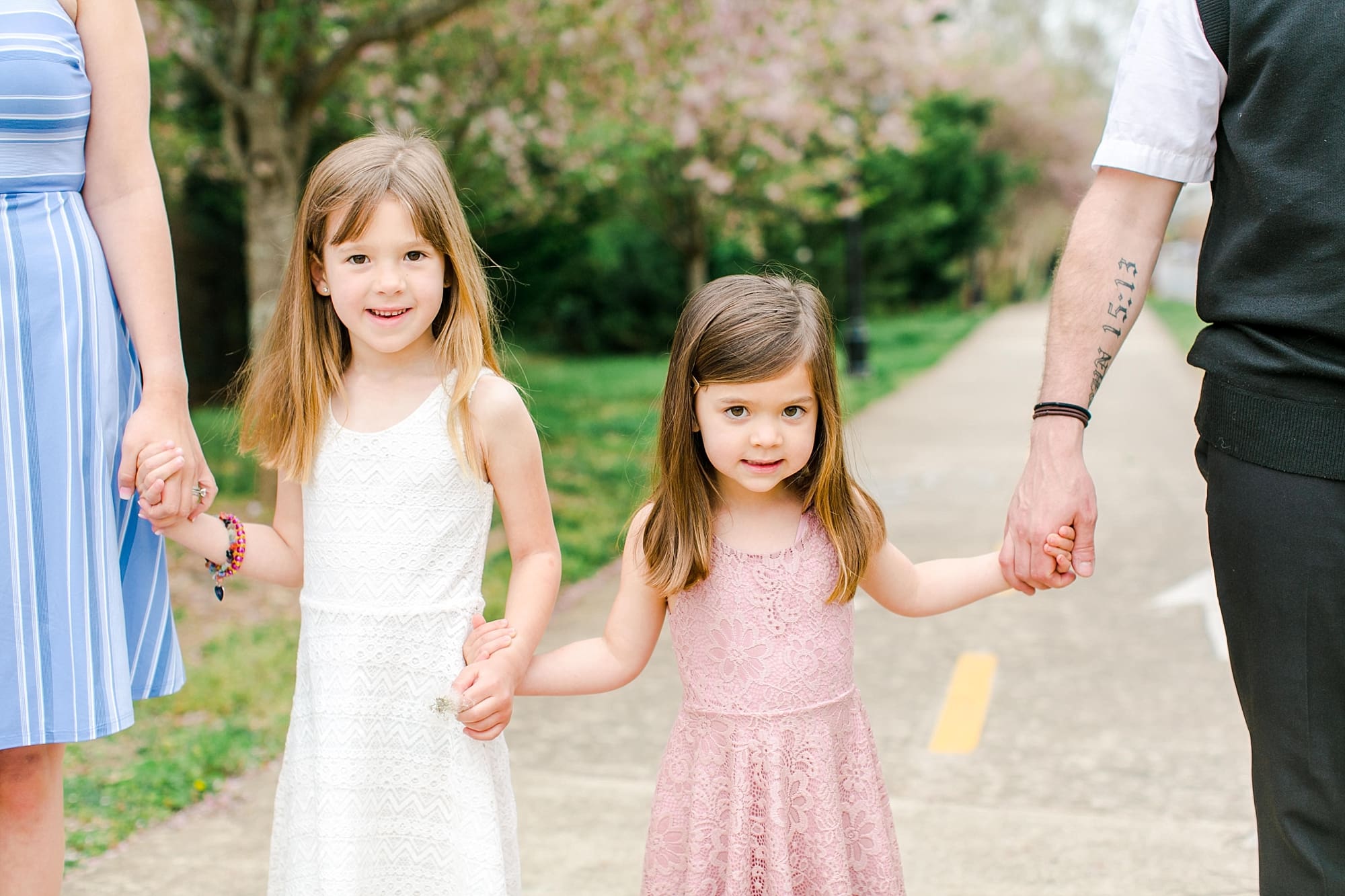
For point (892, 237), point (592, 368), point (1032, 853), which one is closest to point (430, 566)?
point (1032, 853)

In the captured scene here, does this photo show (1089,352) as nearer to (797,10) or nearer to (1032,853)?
(1032,853)

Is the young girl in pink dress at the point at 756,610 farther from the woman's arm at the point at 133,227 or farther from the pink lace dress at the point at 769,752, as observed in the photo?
the woman's arm at the point at 133,227

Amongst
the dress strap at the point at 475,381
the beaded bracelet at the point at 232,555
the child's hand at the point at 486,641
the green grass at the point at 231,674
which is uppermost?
the dress strap at the point at 475,381

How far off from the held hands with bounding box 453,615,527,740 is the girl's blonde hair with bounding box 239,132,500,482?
297 mm

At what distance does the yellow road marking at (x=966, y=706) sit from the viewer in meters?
4.11

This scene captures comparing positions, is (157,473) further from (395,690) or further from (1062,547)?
(1062,547)

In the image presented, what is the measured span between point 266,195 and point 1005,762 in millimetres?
5258

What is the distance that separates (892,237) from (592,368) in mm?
11975

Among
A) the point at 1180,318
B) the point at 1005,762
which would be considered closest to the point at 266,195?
the point at 1005,762

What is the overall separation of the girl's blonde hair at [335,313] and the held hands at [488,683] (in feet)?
0.98

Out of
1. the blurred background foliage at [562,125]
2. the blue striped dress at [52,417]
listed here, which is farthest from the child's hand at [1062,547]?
the blue striped dress at [52,417]

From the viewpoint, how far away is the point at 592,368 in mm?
19625

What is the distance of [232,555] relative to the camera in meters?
2.31

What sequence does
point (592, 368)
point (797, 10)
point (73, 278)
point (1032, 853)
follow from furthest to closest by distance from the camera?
point (592, 368), point (797, 10), point (1032, 853), point (73, 278)
